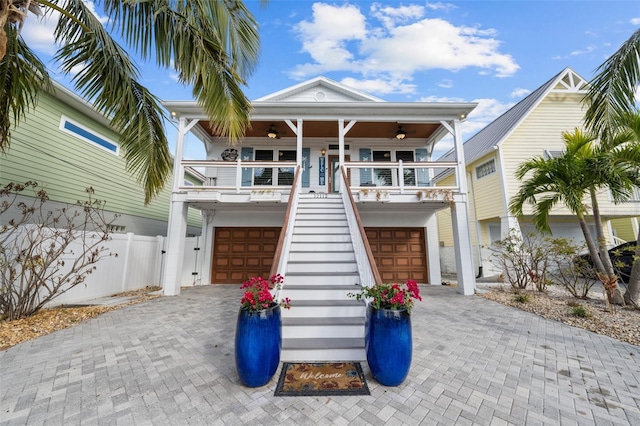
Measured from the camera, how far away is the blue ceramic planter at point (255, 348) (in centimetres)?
237

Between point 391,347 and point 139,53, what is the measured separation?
17.3 feet

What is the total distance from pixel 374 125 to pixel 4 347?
976cm

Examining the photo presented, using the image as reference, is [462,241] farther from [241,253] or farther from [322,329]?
[241,253]

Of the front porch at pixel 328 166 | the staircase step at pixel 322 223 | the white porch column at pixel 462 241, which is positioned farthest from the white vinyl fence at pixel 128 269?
the white porch column at pixel 462 241

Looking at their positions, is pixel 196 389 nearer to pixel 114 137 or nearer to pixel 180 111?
pixel 180 111

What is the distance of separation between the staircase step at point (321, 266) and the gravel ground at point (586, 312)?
4.16 metres

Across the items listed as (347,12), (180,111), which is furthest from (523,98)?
(180,111)

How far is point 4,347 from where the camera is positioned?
10.8 ft

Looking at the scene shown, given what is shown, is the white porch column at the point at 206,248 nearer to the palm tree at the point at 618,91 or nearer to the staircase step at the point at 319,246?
the staircase step at the point at 319,246

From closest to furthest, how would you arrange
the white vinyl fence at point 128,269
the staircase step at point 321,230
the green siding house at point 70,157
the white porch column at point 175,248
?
the staircase step at point 321,230
the white vinyl fence at point 128,269
the green siding house at point 70,157
the white porch column at point 175,248

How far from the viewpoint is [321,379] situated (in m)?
2.54

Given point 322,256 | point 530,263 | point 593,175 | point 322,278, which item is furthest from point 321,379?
point 530,263

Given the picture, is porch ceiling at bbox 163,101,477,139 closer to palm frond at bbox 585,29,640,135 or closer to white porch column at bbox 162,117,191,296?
white porch column at bbox 162,117,191,296

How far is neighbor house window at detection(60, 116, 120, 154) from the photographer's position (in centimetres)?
740
